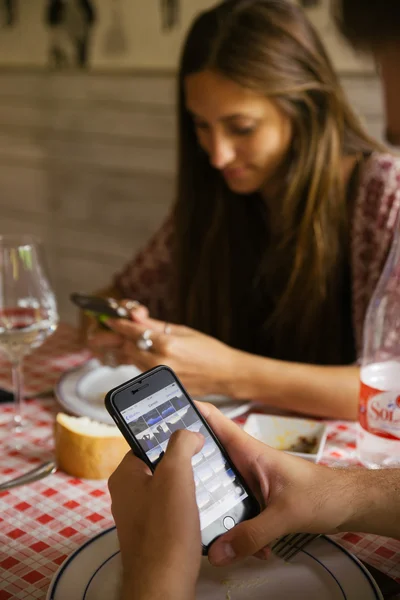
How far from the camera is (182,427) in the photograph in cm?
75

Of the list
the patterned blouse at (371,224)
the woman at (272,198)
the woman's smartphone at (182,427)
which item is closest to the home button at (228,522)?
the woman's smartphone at (182,427)

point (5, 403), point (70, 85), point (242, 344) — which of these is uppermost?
point (70, 85)

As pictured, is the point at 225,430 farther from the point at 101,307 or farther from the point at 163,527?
the point at 101,307

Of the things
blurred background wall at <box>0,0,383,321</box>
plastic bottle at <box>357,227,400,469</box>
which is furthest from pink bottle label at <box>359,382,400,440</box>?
blurred background wall at <box>0,0,383,321</box>

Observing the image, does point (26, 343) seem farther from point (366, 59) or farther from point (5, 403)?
point (366, 59)

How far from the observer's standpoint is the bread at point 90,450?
0.93 m

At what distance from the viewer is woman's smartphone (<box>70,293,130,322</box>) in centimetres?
126

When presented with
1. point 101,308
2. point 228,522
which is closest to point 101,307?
point 101,308

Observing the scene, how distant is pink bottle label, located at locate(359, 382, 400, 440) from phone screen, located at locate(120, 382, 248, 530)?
273 mm

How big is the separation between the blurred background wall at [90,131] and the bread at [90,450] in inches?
63.6

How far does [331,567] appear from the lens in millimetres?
707

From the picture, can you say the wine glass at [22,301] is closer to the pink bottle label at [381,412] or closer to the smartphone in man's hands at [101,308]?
the smartphone in man's hands at [101,308]

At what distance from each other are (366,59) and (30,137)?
2711 millimetres

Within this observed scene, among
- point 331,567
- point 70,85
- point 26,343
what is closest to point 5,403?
point 26,343
